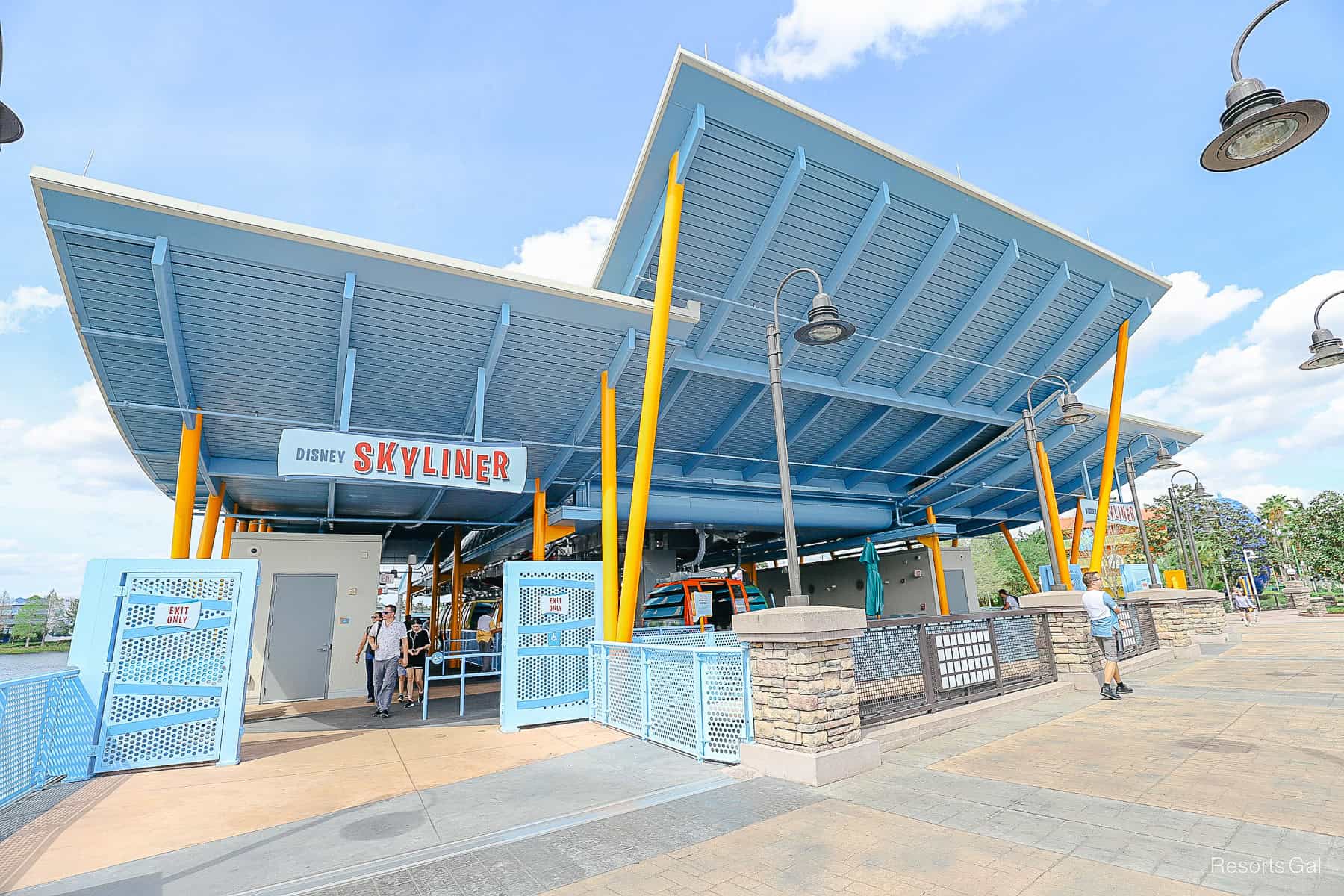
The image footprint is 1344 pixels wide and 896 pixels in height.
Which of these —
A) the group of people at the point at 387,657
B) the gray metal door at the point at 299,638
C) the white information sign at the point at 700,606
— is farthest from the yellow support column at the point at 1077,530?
the gray metal door at the point at 299,638

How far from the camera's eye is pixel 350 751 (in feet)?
27.0

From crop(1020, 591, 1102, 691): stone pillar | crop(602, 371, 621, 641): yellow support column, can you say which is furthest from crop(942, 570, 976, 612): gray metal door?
crop(602, 371, 621, 641): yellow support column

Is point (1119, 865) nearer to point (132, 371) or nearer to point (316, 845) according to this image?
point (316, 845)

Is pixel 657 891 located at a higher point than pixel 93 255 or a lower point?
lower

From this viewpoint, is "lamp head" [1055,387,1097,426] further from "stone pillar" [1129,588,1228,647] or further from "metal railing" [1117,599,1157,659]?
"stone pillar" [1129,588,1228,647]

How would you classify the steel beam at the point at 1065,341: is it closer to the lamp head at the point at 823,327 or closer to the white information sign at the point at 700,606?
the white information sign at the point at 700,606

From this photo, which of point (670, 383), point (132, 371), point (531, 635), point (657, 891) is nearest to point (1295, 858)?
point (657, 891)

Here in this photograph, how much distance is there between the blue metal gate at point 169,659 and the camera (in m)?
7.15

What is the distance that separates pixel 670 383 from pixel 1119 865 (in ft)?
38.7

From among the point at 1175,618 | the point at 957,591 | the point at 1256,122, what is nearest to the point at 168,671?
the point at 1256,122

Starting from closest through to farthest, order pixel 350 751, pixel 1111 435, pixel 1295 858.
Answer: pixel 1295 858
pixel 350 751
pixel 1111 435

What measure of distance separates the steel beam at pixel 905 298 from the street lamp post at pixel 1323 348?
599 centimetres

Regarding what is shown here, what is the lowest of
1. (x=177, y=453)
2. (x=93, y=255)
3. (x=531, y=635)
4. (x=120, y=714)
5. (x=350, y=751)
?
(x=350, y=751)

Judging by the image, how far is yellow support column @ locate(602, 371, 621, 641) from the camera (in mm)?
9844
